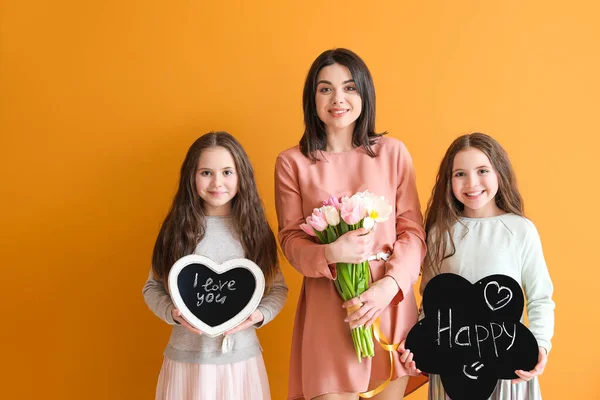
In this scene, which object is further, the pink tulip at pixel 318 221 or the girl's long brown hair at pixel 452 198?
the girl's long brown hair at pixel 452 198

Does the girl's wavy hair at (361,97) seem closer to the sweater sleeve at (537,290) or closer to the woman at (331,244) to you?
the woman at (331,244)

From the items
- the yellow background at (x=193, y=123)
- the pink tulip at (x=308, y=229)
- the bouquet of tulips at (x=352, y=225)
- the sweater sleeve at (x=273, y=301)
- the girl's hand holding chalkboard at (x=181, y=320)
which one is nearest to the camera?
the bouquet of tulips at (x=352, y=225)

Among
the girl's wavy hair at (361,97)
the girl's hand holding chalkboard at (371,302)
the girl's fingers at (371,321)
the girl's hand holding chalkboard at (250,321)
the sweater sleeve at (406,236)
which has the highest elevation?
the girl's wavy hair at (361,97)

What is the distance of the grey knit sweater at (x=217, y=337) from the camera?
84.4 inches

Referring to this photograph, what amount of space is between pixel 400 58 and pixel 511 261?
41.0 inches

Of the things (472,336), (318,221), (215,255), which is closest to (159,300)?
(215,255)

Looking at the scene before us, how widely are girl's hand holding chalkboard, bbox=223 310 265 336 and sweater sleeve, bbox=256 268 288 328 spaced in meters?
A: 0.02

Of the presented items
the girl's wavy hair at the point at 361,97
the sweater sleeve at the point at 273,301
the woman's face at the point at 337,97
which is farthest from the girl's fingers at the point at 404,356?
the woman's face at the point at 337,97

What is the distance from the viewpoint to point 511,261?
205 centimetres

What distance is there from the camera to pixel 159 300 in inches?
86.0

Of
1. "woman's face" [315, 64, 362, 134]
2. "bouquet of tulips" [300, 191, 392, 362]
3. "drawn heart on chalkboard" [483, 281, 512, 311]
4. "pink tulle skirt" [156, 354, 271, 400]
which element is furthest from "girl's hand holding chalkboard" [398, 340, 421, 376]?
"woman's face" [315, 64, 362, 134]

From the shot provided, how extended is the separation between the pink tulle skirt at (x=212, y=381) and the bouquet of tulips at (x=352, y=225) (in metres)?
0.44

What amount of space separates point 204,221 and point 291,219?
0.34m

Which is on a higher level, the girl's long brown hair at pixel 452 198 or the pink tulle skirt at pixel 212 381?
the girl's long brown hair at pixel 452 198
